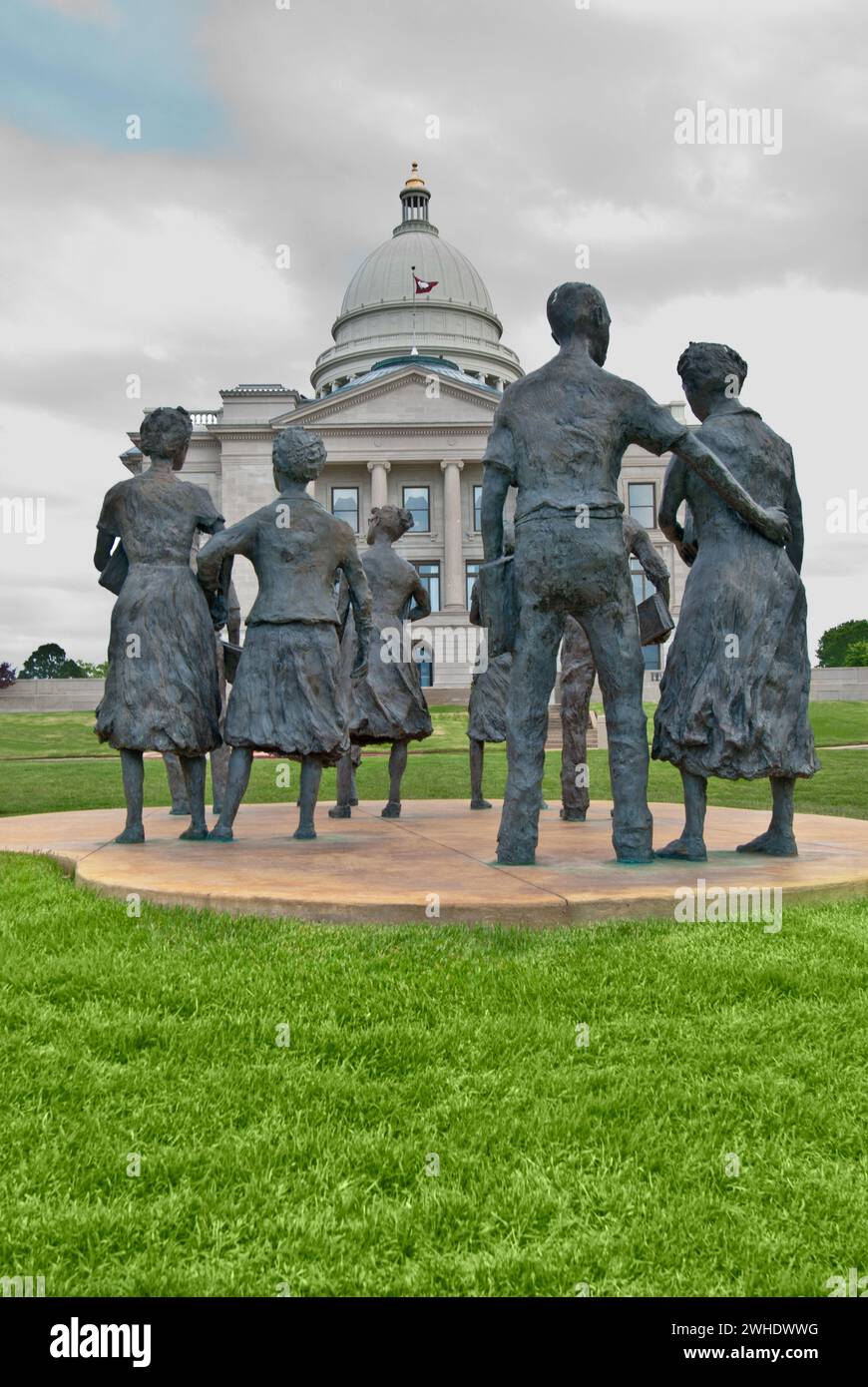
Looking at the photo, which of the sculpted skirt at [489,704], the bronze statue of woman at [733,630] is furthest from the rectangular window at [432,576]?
the bronze statue of woman at [733,630]

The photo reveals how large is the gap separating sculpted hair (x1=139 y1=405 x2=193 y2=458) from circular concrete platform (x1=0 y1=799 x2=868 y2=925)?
2386 mm

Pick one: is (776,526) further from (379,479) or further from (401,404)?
(401,404)

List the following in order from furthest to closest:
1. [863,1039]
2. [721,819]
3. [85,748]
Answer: [85,748]
[721,819]
[863,1039]

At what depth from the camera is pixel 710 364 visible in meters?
6.12

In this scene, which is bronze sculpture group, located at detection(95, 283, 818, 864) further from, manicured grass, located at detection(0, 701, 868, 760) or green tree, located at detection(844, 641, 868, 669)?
green tree, located at detection(844, 641, 868, 669)

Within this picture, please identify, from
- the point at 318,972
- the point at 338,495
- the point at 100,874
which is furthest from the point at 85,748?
the point at 338,495

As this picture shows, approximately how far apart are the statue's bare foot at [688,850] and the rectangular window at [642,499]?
50390 millimetres

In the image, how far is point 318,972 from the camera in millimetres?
3973

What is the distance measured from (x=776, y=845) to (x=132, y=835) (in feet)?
12.2

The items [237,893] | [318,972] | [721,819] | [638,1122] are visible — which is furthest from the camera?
[721,819]

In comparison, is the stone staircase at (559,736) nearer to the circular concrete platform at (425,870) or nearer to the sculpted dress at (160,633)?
the circular concrete platform at (425,870)

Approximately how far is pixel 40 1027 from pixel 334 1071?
99 centimetres

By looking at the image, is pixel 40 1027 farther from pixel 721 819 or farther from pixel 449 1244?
pixel 721 819

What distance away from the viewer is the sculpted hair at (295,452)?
705cm
